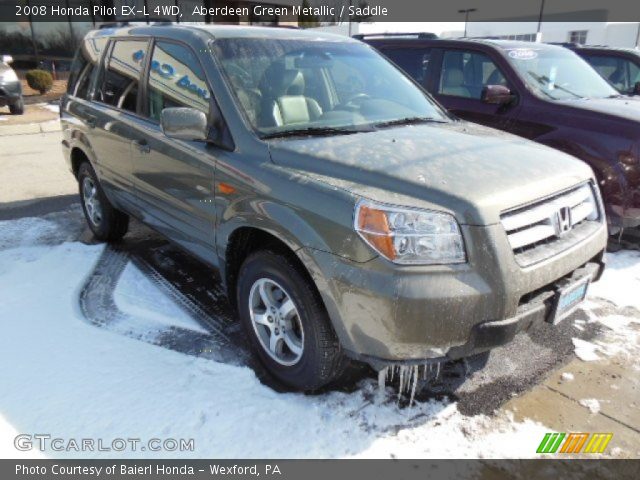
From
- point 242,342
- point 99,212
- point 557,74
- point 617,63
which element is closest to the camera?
point 242,342

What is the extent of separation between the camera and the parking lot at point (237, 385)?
243 cm

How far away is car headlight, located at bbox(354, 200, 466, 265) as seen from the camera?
2150 mm

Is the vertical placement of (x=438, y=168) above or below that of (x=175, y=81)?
below

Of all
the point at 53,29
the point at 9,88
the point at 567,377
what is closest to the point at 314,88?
the point at 567,377

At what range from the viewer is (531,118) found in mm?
4992

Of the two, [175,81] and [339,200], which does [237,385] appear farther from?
[175,81]

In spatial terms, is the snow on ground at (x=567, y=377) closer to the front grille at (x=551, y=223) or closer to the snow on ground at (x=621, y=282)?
the front grille at (x=551, y=223)

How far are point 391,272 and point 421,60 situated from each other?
4.51 meters

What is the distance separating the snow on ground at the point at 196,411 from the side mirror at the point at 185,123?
130 centimetres

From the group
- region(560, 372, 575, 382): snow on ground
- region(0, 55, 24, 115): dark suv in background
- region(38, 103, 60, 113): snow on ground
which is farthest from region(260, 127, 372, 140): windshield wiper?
region(38, 103, 60, 113): snow on ground

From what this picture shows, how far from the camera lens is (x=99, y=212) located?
4754 mm

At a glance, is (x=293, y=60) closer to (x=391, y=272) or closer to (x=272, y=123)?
(x=272, y=123)

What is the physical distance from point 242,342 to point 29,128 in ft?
36.9

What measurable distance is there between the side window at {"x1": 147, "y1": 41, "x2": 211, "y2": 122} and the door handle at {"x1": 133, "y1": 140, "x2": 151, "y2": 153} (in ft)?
0.63
